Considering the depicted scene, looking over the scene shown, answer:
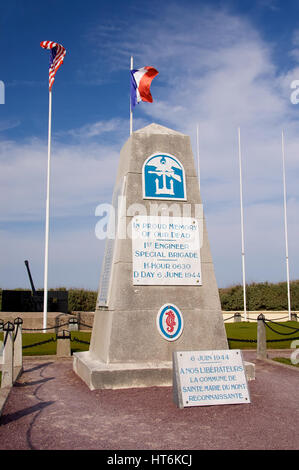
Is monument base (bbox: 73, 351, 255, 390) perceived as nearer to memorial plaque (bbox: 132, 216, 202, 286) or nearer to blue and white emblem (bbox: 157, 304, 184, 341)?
blue and white emblem (bbox: 157, 304, 184, 341)

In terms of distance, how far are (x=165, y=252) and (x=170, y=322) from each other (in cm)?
125

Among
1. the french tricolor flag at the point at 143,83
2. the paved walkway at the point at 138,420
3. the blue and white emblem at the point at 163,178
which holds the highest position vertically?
the french tricolor flag at the point at 143,83

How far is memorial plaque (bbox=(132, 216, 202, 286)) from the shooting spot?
7551 mm

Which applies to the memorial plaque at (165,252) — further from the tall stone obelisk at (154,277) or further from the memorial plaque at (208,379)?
the memorial plaque at (208,379)

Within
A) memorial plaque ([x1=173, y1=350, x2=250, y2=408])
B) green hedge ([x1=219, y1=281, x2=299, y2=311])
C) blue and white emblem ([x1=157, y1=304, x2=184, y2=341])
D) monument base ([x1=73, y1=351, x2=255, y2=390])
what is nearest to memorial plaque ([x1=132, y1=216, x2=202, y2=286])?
blue and white emblem ([x1=157, y1=304, x2=184, y2=341])

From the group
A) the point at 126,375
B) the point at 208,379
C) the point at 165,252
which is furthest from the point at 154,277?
the point at 208,379

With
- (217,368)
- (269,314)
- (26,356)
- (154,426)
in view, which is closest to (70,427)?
(154,426)

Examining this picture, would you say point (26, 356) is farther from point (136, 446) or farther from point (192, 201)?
point (136, 446)

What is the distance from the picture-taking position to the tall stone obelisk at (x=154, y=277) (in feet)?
23.5

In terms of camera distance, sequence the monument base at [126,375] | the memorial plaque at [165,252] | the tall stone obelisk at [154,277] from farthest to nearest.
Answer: the memorial plaque at [165,252] < the tall stone obelisk at [154,277] < the monument base at [126,375]

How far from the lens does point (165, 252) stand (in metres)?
7.66

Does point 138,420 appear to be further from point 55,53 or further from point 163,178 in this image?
point 55,53

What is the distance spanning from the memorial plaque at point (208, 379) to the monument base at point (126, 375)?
1090 mm

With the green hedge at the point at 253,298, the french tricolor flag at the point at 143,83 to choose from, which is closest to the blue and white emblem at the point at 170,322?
the french tricolor flag at the point at 143,83
